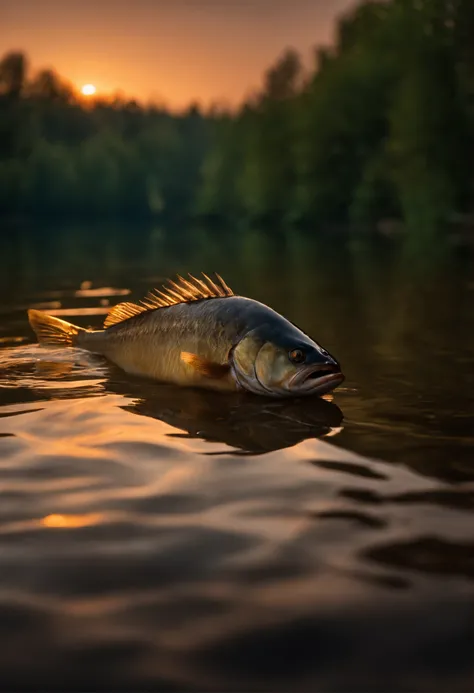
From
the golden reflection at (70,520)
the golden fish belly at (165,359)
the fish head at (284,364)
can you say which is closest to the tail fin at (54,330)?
the golden fish belly at (165,359)

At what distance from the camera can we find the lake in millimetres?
3133

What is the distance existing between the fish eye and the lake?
356mm

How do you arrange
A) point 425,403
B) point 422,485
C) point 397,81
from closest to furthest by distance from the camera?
point 422,485 → point 425,403 → point 397,81

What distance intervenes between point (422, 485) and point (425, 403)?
7.69 ft

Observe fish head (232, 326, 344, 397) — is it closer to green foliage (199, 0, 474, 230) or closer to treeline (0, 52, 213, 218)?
green foliage (199, 0, 474, 230)

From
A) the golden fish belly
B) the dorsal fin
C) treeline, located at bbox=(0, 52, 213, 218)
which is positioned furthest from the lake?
treeline, located at bbox=(0, 52, 213, 218)

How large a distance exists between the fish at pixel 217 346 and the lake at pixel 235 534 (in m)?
0.18

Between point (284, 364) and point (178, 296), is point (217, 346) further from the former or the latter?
point (178, 296)

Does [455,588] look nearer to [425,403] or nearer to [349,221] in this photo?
[425,403]

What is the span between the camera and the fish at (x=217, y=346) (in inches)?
275

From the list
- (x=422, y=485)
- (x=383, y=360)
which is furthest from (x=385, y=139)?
(x=422, y=485)

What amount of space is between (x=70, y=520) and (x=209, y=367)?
3.04m

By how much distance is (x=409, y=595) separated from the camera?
3.58 metres

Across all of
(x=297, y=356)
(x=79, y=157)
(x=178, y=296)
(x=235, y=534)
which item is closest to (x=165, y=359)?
(x=178, y=296)
